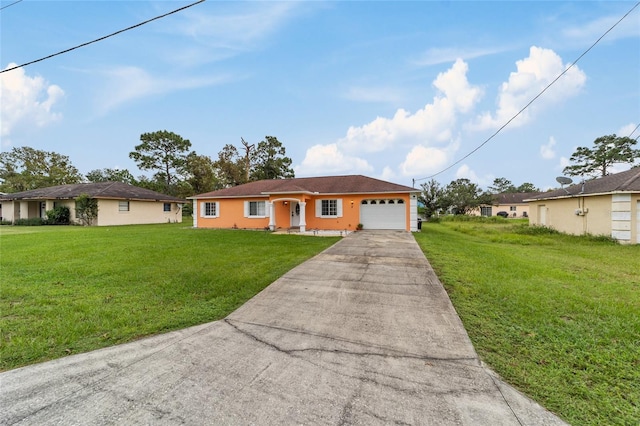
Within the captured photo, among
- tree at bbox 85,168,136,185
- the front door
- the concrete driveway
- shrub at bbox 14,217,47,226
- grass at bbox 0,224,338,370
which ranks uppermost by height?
tree at bbox 85,168,136,185

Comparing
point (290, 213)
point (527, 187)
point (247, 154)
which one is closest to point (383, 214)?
point (290, 213)

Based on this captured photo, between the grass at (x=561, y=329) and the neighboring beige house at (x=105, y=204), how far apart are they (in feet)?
84.1

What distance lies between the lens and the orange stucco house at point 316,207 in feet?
53.8

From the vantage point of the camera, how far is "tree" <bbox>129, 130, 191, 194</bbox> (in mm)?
37312

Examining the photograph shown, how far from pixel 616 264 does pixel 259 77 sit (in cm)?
1756

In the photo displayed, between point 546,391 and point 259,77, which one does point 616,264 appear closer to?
point 546,391

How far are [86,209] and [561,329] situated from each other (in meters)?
27.9

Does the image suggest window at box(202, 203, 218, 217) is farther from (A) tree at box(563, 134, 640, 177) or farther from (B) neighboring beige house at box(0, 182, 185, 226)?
(A) tree at box(563, 134, 640, 177)

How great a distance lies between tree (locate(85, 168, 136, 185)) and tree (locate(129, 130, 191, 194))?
1243 centimetres

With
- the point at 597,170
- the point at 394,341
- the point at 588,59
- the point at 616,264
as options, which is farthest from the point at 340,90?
the point at 597,170

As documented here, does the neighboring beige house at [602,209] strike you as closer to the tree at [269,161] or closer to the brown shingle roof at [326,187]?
the brown shingle roof at [326,187]

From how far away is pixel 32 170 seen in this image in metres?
38.3

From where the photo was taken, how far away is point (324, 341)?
3270 millimetres

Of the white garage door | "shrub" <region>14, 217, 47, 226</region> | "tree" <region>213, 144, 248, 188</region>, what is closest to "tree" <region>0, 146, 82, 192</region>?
"shrub" <region>14, 217, 47, 226</region>
